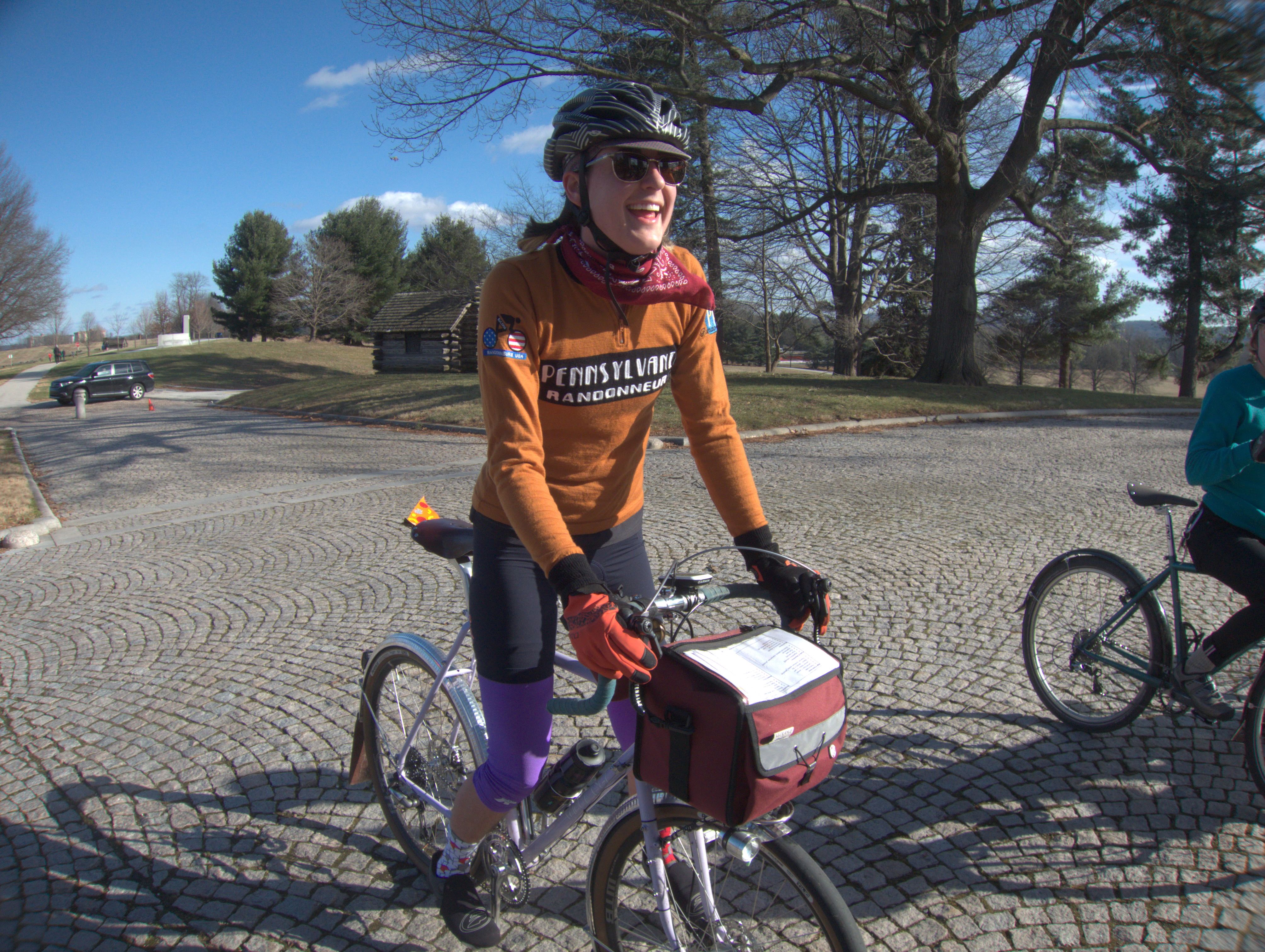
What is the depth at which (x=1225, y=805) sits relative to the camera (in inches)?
114

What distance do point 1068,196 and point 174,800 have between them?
101ft

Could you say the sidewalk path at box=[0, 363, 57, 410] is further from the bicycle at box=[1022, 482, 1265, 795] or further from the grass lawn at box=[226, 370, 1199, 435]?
the bicycle at box=[1022, 482, 1265, 795]

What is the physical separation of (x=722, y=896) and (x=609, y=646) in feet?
2.34

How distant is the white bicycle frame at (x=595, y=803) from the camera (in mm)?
1781

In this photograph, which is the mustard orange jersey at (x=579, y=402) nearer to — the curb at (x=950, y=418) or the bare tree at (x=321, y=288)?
the curb at (x=950, y=418)

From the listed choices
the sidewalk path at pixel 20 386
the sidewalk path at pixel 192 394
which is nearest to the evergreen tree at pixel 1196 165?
the sidewalk path at pixel 192 394

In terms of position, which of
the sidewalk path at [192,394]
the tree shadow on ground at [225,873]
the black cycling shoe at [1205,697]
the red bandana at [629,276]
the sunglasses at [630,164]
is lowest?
the tree shadow on ground at [225,873]

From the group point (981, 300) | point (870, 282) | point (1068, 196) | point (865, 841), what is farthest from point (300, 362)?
point (865, 841)

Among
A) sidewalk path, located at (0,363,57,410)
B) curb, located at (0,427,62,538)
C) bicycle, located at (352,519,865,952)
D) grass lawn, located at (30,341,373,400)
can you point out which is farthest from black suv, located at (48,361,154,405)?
bicycle, located at (352,519,865,952)

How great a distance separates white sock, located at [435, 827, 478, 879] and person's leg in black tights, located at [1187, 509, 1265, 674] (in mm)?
2807

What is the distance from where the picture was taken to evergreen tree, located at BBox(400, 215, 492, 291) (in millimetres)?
62562

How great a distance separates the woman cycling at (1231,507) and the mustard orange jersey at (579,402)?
2.09 meters

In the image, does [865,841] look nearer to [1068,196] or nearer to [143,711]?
[143,711]

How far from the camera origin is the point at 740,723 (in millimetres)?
1403
